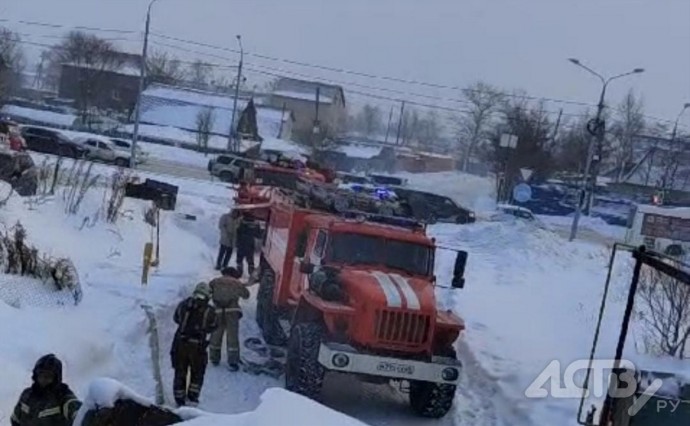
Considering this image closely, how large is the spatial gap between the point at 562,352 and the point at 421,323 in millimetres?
5867

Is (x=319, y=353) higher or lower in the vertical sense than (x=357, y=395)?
higher

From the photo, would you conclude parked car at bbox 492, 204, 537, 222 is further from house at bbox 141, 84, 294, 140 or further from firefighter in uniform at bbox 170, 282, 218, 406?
firefighter in uniform at bbox 170, 282, 218, 406

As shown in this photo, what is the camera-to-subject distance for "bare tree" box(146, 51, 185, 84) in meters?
89.7

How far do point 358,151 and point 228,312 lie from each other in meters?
70.7

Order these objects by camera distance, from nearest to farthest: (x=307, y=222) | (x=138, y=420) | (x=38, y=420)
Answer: (x=138, y=420) < (x=38, y=420) < (x=307, y=222)

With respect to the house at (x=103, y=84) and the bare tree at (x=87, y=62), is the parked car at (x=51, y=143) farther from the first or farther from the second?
the house at (x=103, y=84)

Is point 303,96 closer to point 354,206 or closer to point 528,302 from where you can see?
point 528,302

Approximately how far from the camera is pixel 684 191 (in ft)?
213

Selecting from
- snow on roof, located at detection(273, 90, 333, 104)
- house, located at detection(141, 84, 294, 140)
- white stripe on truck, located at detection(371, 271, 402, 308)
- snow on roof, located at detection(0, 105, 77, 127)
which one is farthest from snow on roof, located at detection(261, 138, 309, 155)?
white stripe on truck, located at detection(371, 271, 402, 308)

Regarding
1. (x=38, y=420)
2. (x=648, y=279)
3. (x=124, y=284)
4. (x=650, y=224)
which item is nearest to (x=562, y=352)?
(x=648, y=279)

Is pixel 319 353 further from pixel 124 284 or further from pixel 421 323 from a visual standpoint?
pixel 124 284

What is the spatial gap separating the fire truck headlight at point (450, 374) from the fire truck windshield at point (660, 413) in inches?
177

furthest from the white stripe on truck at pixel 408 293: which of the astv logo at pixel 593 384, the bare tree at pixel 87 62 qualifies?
the bare tree at pixel 87 62

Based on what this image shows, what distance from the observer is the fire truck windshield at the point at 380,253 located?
12.3 m
